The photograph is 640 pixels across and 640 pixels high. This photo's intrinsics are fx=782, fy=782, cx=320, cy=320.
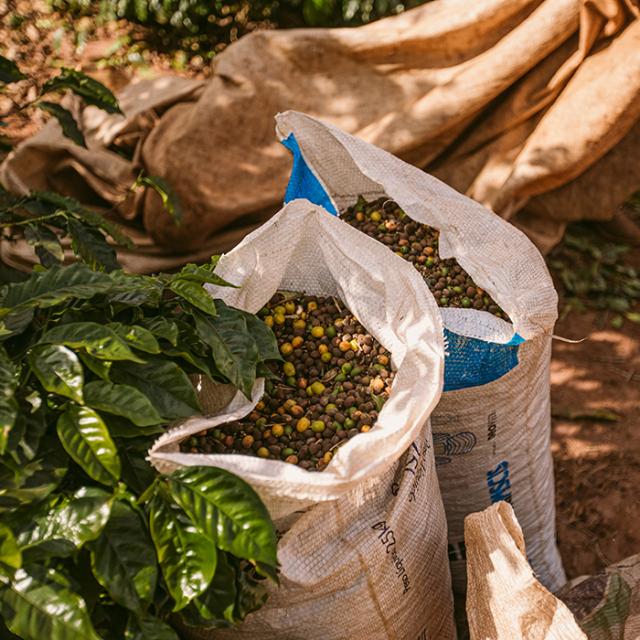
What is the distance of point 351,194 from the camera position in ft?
7.27

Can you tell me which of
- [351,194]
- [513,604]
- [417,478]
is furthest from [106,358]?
[351,194]

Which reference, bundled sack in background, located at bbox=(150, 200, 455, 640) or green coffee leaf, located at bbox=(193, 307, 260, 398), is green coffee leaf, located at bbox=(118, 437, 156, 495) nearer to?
bundled sack in background, located at bbox=(150, 200, 455, 640)

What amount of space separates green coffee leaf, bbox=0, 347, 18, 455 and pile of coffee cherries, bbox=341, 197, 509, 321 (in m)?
1.01

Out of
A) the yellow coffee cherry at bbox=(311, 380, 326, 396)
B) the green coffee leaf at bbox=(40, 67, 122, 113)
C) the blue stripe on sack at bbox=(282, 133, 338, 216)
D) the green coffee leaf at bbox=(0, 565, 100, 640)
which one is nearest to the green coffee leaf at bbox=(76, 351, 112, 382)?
the green coffee leaf at bbox=(0, 565, 100, 640)

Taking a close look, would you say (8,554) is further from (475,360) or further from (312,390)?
(475,360)

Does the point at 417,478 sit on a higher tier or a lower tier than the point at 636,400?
higher

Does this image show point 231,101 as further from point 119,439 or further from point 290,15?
point 119,439

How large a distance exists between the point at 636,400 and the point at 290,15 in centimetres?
309

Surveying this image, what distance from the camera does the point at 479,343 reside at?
5.81 feet

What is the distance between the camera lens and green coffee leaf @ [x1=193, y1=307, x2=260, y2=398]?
142 centimetres

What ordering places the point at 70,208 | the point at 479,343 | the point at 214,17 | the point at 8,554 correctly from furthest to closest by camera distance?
the point at 214,17 < the point at 70,208 < the point at 479,343 < the point at 8,554

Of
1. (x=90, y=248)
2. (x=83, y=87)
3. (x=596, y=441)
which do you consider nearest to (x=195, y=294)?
(x=90, y=248)

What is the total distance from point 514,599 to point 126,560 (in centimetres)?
71

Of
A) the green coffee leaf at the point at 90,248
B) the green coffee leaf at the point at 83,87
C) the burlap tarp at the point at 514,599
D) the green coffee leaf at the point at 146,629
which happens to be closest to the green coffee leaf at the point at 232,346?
the green coffee leaf at the point at 146,629
